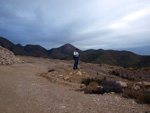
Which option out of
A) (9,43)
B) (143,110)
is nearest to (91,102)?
(143,110)

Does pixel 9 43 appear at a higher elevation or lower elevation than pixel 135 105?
higher

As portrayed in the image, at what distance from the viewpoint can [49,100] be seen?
197 inches

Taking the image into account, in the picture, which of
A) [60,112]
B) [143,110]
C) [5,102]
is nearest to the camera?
[60,112]

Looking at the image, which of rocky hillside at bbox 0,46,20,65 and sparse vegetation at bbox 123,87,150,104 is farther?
rocky hillside at bbox 0,46,20,65

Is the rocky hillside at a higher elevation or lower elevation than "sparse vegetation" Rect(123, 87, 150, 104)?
higher

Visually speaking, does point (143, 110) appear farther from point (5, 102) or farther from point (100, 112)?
point (5, 102)

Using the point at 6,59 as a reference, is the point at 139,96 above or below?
below

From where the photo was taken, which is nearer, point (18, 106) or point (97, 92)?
point (18, 106)

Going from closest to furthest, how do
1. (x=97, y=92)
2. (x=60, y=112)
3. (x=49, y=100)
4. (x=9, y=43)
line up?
(x=60, y=112) → (x=49, y=100) → (x=97, y=92) → (x=9, y=43)

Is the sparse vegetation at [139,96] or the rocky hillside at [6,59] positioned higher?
the rocky hillside at [6,59]

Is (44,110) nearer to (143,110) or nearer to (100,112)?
(100,112)

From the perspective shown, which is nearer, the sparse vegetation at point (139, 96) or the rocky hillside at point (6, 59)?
the sparse vegetation at point (139, 96)

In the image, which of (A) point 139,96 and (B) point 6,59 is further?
(B) point 6,59

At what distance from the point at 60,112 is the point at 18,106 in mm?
1557
